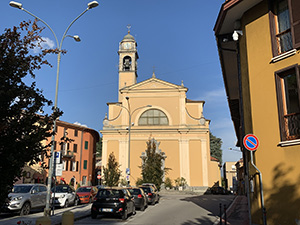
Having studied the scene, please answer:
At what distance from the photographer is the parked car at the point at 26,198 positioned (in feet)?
45.1

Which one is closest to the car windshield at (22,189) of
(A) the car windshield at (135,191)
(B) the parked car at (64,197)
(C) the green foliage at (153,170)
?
(B) the parked car at (64,197)

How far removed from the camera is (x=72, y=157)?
145 feet

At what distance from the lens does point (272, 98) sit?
30.7ft

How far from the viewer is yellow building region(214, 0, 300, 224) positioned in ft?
27.7

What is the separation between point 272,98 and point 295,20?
8.06 ft

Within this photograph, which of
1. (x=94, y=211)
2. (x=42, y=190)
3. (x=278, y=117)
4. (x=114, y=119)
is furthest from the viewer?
(x=114, y=119)

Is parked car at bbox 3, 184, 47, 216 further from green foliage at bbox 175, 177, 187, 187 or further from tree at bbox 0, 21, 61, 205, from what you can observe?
green foliage at bbox 175, 177, 187, 187

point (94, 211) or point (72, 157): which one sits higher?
point (72, 157)

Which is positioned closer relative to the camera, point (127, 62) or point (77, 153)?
point (77, 153)

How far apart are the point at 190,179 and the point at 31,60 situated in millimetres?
34556

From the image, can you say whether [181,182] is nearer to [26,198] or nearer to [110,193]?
[110,193]

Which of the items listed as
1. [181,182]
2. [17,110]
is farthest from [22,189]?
[181,182]

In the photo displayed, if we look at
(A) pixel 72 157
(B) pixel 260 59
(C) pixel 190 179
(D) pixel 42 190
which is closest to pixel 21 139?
(B) pixel 260 59

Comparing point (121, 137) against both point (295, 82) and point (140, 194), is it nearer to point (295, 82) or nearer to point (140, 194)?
point (140, 194)
